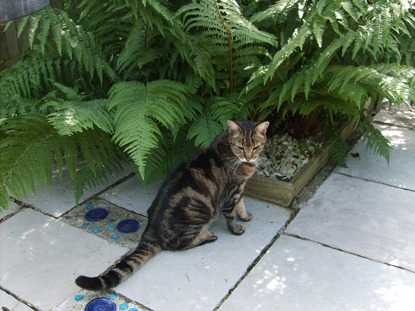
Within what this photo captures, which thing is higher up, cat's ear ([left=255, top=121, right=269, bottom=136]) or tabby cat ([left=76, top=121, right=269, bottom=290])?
cat's ear ([left=255, top=121, right=269, bottom=136])

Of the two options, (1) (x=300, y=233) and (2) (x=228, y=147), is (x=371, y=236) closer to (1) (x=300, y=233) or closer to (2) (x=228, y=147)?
(1) (x=300, y=233)

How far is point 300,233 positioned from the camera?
3.01 meters

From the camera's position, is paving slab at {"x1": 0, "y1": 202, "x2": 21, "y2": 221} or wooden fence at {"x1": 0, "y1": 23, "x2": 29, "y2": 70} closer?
paving slab at {"x1": 0, "y1": 202, "x2": 21, "y2": 221}

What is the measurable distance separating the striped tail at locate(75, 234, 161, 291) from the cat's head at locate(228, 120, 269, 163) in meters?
0.84

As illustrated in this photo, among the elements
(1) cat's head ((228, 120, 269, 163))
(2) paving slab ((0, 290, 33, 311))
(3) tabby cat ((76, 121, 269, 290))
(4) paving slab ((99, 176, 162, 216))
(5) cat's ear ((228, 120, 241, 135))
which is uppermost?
(5) cat's ear ((228, 120, 241, 135))

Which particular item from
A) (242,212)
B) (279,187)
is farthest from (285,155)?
(242,212)

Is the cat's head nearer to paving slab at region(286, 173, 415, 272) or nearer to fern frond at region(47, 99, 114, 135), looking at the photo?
paving slab at region(286, 173, 415, 272)

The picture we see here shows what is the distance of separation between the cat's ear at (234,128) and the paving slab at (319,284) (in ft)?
2.75

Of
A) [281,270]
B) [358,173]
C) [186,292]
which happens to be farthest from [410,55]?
[186,292]

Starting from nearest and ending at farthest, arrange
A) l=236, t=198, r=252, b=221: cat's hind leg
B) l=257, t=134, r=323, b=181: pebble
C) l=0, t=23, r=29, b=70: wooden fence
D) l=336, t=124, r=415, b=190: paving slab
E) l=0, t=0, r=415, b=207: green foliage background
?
l=0, t=0, r=415, b=207: green foliage background
l=236, t=198, r=252, b=221: cat's hind leg
l=257, t=134, r=323, b=181: pebble
l=336, t=124, r=415, b=190: paving slab
l=0, t=23, r=29, b=70: wooden fence

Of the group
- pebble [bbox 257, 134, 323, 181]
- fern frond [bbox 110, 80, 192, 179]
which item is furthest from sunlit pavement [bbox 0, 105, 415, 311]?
fern frond [bbox 110, 80, 192, 179]

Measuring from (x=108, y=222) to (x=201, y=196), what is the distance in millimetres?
781

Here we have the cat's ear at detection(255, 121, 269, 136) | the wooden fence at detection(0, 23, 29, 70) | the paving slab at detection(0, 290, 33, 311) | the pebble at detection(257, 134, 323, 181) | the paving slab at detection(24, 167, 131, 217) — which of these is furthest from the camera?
the wooden fence at detection(0, 23, 29, 70)

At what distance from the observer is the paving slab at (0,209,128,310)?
2.48 m
